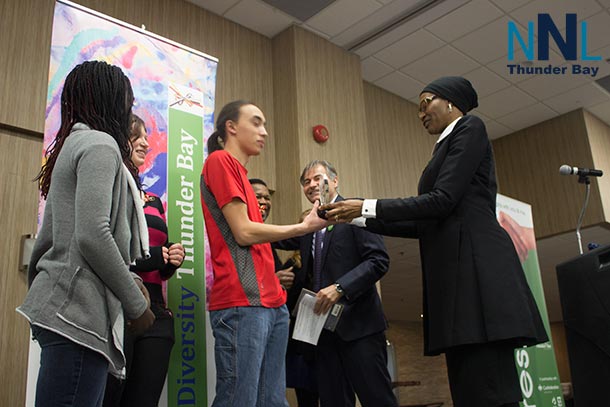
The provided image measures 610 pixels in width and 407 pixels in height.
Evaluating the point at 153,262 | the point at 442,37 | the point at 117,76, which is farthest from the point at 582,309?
the point at 442,37

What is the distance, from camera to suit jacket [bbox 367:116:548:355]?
1666mm

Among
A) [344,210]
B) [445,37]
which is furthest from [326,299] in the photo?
[445,37]

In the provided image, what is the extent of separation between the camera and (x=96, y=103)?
1451 millimetres

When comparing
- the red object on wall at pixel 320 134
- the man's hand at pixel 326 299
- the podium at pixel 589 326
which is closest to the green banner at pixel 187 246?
the man's hand at pixel 326 299

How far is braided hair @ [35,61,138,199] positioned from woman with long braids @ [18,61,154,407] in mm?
19

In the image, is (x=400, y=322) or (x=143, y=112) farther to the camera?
(x=400, y=322)

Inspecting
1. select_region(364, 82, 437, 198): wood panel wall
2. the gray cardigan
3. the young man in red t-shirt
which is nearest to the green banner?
the young man in red t-shirt

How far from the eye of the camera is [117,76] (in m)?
1.49

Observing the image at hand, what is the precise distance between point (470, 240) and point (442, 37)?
4.09 m

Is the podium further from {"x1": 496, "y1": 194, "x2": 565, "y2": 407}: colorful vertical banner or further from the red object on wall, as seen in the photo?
the red object on wall

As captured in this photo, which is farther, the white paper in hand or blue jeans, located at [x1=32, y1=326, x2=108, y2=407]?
the white paper in hand

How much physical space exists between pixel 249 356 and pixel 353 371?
27.9 inches

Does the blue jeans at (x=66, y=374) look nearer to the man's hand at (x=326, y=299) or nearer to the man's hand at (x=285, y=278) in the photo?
the man's hand at (x=326, y=299)

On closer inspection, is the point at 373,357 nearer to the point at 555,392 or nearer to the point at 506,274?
the point at 506,274
